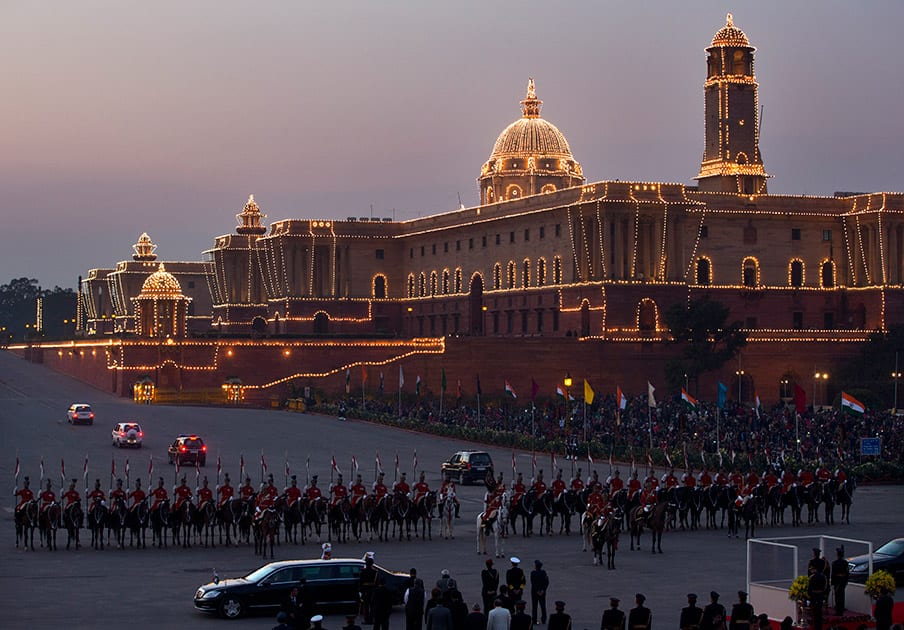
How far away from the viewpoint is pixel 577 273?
10144cm

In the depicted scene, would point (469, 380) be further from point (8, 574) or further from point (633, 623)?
point (633, 623)

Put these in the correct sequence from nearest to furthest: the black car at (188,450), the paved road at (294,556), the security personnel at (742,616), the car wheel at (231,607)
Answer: the security personnel at (742,616) < the car wheel at (231,607) < the paved road at (294,556) < the black car at (188,450)

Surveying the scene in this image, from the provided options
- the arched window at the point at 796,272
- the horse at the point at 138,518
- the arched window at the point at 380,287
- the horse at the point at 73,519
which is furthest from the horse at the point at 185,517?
the arched window at the point at 380,287

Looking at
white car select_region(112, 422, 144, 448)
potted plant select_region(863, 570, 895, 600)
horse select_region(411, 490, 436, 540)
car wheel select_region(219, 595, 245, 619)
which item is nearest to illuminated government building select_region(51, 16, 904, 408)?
white car select_region(112, 422, 144, 448)

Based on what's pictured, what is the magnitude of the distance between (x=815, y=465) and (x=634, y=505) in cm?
1554

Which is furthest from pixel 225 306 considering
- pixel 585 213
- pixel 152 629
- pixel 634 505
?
pixel 152 629

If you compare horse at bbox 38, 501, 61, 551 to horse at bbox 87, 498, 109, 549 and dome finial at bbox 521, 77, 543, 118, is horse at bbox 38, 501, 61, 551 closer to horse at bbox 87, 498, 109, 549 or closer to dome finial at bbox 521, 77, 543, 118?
horse at bbox 87, 498, 109, 549

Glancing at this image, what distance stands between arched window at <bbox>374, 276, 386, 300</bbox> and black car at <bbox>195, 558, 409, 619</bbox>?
9777 centimetres

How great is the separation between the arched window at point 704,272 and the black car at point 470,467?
177 ft

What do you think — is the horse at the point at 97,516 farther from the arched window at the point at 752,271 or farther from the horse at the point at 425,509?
the arched window at the point at 752,271

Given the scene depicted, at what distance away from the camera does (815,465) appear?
5369 cm

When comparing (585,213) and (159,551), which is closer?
(159,551)

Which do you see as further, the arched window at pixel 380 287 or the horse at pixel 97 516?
the arched window at pixel 380 287

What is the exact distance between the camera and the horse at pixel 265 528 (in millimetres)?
36562
